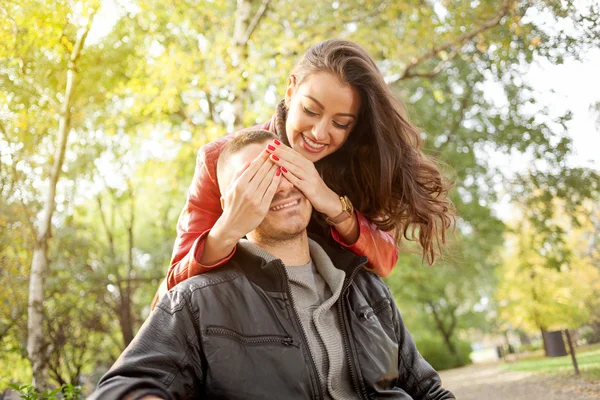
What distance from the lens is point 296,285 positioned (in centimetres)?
218

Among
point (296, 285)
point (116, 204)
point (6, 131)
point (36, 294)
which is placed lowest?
point (296, 285)

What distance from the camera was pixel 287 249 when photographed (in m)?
2.24

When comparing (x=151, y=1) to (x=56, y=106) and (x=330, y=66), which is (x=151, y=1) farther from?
(x=330, y=66)

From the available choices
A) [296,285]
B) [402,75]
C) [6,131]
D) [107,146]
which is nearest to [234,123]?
[6,131]

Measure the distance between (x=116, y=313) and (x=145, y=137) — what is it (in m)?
4.01

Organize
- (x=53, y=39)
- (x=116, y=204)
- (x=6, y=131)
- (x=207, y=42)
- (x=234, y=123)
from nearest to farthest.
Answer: (x=53, y=39)
(x=6, y=131)
(x=234, y=123)
(x=207, y=42)
(x=116, y=204)

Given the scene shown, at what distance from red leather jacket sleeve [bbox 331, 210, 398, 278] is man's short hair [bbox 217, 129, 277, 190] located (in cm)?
52

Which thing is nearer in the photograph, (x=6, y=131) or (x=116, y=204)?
(x=6, y=131)

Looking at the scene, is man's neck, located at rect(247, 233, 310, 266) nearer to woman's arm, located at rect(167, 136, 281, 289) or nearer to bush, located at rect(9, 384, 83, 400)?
woman's arm, located at rect(167, 136, 281, 289)

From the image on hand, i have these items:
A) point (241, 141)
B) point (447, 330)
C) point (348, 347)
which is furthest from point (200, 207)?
point (447, 330)

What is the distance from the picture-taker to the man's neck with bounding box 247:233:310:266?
2.23 metres

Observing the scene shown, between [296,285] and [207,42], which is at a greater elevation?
[207,42]

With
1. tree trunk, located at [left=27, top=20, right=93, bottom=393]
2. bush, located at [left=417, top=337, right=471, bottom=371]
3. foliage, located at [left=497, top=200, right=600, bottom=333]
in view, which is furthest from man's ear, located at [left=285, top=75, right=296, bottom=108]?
bush, located at [left=417, top=337, right=471, bottom=371]

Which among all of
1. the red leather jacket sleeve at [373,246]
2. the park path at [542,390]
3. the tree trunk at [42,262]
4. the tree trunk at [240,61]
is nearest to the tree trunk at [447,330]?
the park path at [542,390]
